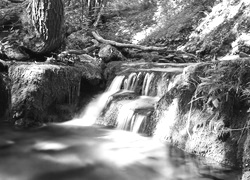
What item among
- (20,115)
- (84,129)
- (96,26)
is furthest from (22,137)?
(96,26)

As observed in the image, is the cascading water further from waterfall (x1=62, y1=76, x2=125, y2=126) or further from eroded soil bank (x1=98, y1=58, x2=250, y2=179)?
eroded soil bank (x1=98, y1=58, x2=250, y2=179)

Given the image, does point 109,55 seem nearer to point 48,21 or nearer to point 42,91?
point 48,21

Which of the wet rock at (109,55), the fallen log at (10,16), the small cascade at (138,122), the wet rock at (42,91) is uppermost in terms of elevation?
the fallen log at (10,16)

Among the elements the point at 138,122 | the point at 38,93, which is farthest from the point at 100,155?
the point at 38,93

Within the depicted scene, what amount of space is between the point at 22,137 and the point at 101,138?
1.62 m

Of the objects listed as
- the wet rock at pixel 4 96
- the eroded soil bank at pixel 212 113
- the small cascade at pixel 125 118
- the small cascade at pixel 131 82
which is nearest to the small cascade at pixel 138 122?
the small cascade at pixel 125 118

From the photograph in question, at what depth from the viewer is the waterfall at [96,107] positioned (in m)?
7.18

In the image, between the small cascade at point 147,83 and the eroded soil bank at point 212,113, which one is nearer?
the eroded soil bank at point 212,113

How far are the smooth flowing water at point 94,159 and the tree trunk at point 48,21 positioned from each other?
3141 millimetres

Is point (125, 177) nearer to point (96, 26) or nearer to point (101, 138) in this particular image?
point (101, 138)

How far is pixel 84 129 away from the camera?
6.48 metres

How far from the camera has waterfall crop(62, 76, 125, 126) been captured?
7184 millimetres

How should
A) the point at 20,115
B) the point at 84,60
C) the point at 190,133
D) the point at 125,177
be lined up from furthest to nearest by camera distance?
1. the point at 84,60
2. the point at 20,115
3. the point at 190,133
4. the point at 125,177

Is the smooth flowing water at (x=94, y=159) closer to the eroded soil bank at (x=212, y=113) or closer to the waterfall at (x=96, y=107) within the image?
the eroded soil bank at (x=212, y=113)
